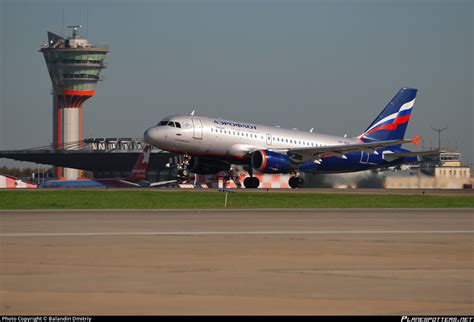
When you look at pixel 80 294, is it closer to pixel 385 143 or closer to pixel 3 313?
pixel 3 313

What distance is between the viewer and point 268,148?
59438mm

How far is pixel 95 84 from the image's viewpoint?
6752 inches

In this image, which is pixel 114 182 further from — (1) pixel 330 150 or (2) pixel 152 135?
(1) pixel 330 150

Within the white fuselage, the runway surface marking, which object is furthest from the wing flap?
the runway surface marking

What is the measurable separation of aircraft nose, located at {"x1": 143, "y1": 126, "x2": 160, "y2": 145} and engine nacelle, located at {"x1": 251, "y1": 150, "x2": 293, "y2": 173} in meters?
6.67

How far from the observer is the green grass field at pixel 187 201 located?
38281mm

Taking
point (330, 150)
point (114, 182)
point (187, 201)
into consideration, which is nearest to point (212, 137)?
point (330, 150)

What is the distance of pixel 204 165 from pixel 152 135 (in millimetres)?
5260

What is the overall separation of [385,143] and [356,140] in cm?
675

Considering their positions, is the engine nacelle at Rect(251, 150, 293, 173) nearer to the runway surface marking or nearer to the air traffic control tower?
the runway surface marking

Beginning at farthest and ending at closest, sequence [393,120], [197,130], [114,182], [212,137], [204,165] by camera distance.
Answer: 1. [114,182]
2. [393,120]
3. [204,165]
4. [212,137]
5. [197,130]

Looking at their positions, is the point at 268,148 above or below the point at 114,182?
above

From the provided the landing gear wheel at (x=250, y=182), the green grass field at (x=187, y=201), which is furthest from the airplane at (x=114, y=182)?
the green grass field at (x=187, y=201)

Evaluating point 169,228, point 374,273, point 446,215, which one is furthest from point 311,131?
point 374,273
